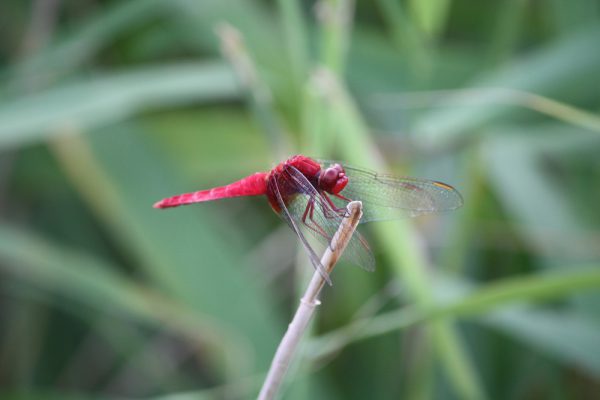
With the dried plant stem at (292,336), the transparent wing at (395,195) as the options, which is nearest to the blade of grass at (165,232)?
the transparent wing at (395,195)

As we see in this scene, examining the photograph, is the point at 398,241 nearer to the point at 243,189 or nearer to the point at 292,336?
the point at 243,189

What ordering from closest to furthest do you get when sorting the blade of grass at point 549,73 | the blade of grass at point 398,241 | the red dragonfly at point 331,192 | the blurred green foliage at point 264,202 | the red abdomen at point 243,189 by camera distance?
the red dragonfly at point 331,192
the red abdomen at point 243,189
the blade of grass at point 398,241
the blurred green foliage at point 264,202
the blade of grass at point 549,73

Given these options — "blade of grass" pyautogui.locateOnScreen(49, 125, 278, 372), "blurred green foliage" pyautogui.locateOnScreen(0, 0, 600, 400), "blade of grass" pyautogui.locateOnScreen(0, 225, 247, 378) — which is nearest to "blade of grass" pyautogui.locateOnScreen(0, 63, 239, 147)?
"blurred green foliage" pyautogui.locateOnScreen(0, 0, 600, 400)

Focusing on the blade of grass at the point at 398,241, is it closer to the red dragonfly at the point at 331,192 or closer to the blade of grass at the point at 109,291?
the red dragonfly at the point at 331,192

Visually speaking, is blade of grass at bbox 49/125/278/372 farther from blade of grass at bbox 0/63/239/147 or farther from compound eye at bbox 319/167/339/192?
compound eye at bbox 319/167/339/192

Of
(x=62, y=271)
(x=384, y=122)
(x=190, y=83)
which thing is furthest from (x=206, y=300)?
(x=384, y=122)

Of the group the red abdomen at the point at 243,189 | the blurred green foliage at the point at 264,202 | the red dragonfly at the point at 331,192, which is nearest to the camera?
the red dragonfly at the point at 331,192

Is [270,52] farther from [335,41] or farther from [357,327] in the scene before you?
[357,327]

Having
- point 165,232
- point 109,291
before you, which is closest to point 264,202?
point 165,232
